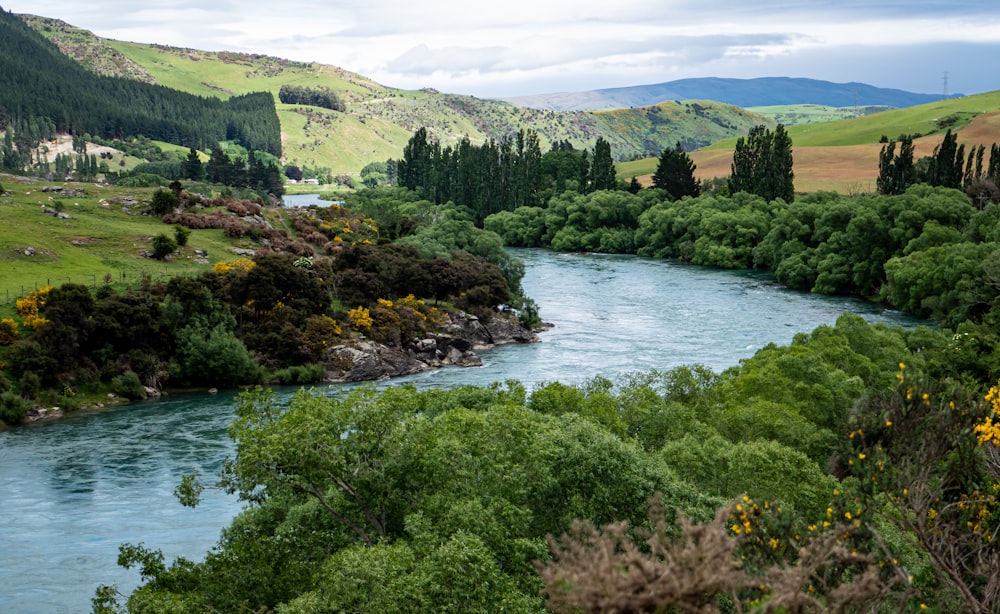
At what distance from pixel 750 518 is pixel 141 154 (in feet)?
673

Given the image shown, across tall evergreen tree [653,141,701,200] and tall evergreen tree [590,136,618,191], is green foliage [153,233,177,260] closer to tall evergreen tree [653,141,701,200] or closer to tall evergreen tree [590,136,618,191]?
tall evergreen tree [590,136,618,191]

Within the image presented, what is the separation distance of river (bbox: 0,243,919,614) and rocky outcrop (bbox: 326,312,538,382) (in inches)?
80.6

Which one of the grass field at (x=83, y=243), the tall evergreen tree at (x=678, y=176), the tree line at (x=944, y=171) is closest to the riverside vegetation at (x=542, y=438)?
the grass field at (x=83, y=243)

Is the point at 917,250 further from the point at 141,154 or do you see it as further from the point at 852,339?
the point at 141,154

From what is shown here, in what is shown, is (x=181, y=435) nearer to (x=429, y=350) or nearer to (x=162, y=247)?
(x=429, y=350)

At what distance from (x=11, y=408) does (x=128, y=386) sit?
7634 millimetres

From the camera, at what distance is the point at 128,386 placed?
60188 millimetres

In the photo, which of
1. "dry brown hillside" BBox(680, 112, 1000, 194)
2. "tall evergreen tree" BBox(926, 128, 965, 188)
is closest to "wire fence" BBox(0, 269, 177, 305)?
"tall evergreen tree" BBox(926, 128, 965, 188)

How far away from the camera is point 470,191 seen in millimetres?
173000

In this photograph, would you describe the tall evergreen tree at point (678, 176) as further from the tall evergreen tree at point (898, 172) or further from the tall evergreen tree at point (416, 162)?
the tall evergreen tree at point (416, 162)

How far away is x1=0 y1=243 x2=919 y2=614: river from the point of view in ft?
119

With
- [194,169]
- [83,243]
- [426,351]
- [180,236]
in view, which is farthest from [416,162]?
[426,351]

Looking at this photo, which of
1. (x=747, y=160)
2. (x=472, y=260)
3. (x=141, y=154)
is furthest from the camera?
(x=141, y=154)

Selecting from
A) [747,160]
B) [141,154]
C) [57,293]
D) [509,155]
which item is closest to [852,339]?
[57,293]
